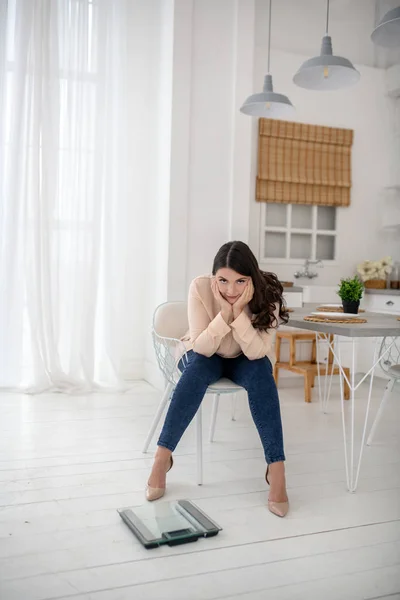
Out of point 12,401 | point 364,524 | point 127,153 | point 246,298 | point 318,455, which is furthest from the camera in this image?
point 127,153

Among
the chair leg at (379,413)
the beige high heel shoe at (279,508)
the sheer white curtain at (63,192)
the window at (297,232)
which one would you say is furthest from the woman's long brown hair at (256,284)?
the window at (297,232)

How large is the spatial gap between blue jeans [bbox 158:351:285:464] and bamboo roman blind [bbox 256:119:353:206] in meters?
2.74

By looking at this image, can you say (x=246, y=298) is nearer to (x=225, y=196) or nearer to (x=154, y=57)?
(x=225, y=196)

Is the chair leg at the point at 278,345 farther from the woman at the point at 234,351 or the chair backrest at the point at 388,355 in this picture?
the woman at the point at 234,351

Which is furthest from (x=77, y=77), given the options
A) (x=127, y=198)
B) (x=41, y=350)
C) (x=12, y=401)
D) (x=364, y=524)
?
(x=364, y=524)

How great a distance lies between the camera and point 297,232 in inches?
195

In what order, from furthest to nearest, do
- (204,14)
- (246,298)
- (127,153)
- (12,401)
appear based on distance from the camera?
(127,153), (204,14), (12,401), (246,298)

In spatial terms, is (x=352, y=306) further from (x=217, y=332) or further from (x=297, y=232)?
(x=297, y=232)

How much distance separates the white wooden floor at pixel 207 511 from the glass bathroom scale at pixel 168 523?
3 centimetres

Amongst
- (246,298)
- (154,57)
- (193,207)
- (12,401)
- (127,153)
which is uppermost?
(154,57)

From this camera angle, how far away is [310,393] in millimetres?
3912

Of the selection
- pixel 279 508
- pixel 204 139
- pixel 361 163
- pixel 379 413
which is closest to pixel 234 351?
pixel 279 508

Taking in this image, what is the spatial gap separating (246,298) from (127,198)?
91.4 inches

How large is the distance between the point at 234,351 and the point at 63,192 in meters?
2.22
